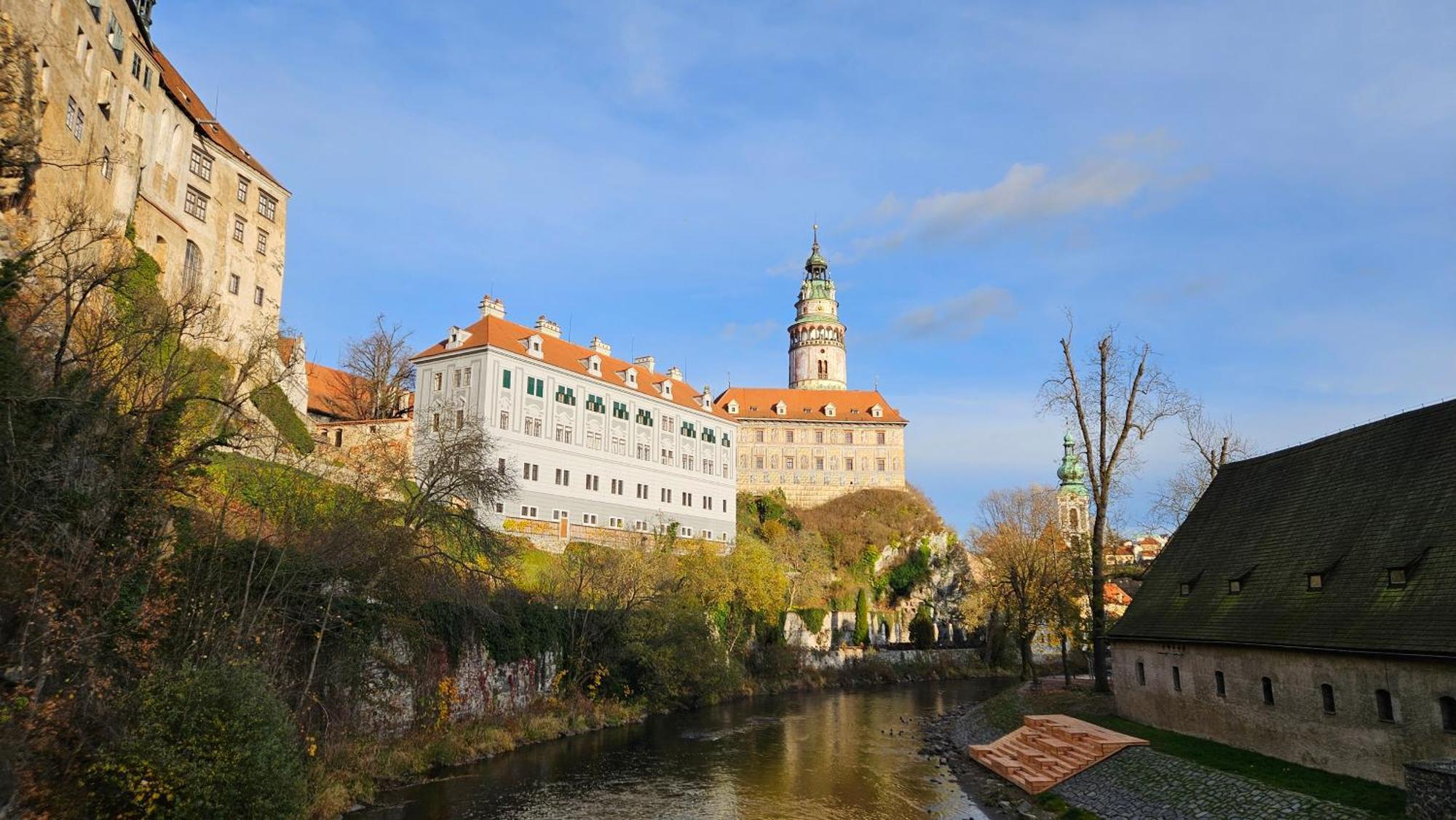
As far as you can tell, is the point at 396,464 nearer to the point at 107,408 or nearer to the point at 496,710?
the point at 496,710

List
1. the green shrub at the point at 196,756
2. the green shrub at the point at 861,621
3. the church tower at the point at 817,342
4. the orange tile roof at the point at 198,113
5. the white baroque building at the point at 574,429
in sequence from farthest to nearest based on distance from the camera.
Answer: the church tower at the point at 817,342 → the green shrub at the point at 861,621 → the white baroque building at the point at 574,429 → the orange tile roof at the point at 198,113 → the green shrub at the point at 196,756

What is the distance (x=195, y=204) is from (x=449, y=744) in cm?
2873

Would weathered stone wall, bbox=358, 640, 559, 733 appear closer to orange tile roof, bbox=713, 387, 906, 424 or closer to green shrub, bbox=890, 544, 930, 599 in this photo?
green shrub, bbox=890, 544, 930, 599

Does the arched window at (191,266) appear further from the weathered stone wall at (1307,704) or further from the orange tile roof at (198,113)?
the weathered stone wall at (1307,704)

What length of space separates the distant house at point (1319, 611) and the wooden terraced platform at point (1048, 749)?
6.79 feet

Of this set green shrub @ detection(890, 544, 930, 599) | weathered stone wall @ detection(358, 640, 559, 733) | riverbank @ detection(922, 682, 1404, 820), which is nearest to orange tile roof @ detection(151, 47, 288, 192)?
weathered stone wall @ detection(358, 640, 559, 733)

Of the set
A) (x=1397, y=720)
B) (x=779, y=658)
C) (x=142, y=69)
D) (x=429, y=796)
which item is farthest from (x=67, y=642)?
(x=779, y=658)

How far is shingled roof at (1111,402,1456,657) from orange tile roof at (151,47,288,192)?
43.2 metres

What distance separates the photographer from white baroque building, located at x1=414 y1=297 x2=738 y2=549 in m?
49.8

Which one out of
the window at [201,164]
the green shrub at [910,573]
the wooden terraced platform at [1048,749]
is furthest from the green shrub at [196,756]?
the green shrub at [910,573]

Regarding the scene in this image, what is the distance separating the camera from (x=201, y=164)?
40750 mm

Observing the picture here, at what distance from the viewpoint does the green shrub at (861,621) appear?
204ft

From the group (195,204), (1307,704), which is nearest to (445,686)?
(1307,704)

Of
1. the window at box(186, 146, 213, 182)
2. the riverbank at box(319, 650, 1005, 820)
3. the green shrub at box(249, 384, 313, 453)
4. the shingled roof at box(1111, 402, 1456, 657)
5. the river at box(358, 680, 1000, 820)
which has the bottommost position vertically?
the river at box(358, 680, 1000, 820)
